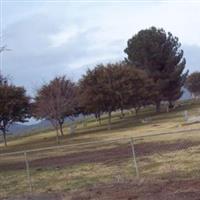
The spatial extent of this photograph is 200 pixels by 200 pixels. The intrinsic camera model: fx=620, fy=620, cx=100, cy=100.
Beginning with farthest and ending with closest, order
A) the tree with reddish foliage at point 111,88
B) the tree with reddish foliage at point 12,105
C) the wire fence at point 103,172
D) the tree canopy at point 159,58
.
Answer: the tree canopy at point 159,58
the tree with reddish foliage at point 111,88
the tree with reddish foliage at point 12,105
the wire fence at point 103,172

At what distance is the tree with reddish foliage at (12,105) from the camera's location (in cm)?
6575

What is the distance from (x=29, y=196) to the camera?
1617cm

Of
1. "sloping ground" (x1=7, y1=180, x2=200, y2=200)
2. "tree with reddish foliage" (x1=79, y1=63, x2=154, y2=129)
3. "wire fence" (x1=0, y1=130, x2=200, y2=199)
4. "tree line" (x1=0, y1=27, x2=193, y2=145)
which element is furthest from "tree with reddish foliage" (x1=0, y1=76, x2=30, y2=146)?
"sloping ground" (x1=7, y1=180, x2=200, y2=200)

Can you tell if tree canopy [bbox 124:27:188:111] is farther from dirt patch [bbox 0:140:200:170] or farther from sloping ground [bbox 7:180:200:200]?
sloping ground [bbox 7:180:200:200]

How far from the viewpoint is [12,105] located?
2601 inches

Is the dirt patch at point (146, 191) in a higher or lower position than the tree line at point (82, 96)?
lower

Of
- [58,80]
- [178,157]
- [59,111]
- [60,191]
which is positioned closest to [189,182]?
[60,191]

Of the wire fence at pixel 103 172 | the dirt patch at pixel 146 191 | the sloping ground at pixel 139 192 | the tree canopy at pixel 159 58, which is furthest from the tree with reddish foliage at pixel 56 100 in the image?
the dirt patch at pixel 146 191

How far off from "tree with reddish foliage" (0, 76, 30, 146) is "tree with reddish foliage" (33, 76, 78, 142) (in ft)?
4.79

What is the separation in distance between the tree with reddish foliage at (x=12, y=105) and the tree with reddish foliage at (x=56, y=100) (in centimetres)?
146

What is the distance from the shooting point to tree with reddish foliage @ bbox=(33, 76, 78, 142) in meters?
61.4

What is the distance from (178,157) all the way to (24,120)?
158 ft

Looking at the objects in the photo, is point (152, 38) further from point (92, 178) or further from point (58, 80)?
point (92, 178)

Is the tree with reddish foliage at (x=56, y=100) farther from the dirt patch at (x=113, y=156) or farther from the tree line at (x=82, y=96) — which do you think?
the dirt patch at (x=113, y=156)
